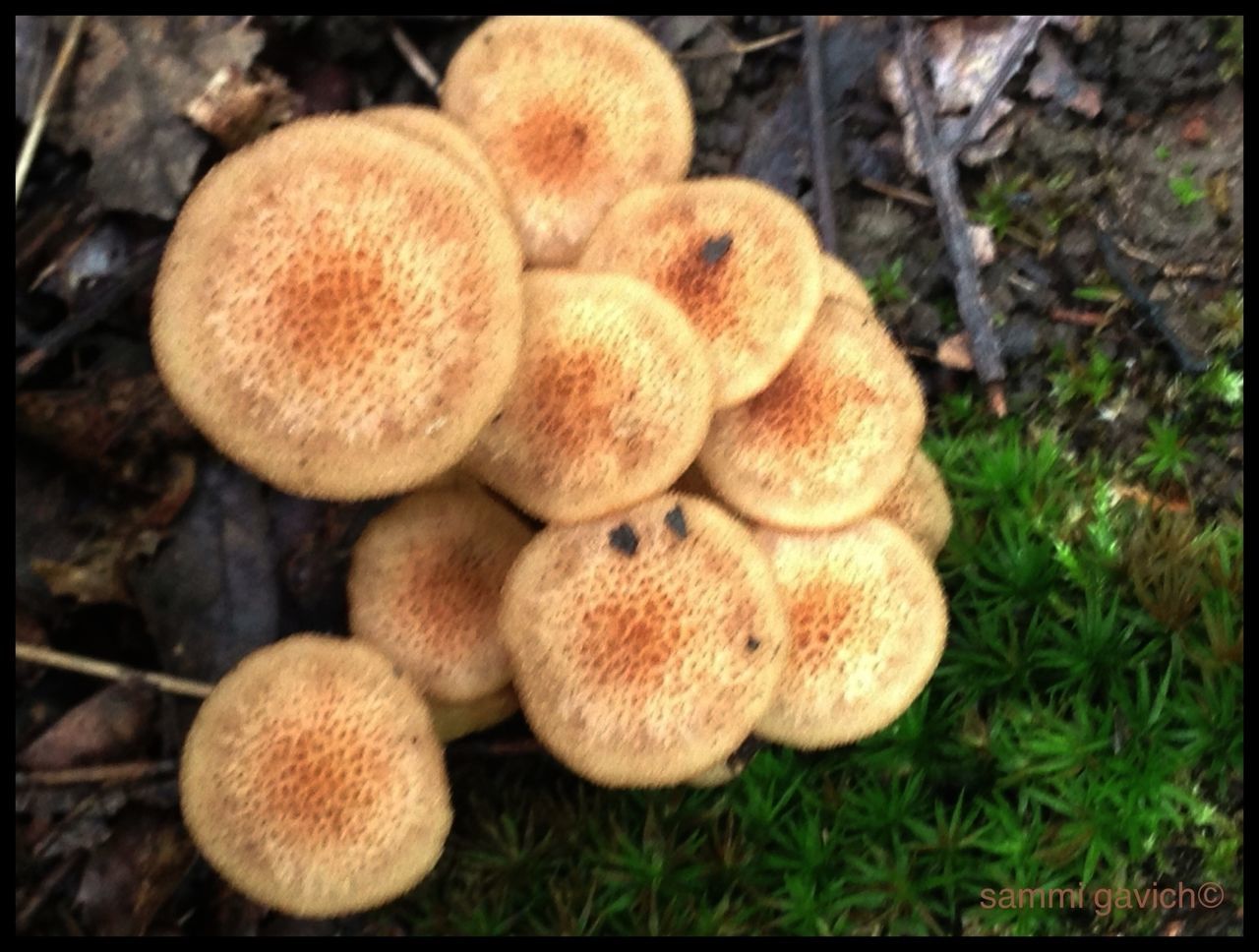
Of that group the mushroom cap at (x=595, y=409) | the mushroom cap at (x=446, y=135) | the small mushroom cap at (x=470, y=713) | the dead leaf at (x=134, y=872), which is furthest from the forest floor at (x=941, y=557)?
the mushroom cap at (x=595, y=409)

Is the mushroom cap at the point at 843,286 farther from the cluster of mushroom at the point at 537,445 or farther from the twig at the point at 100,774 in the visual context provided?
the twig at the point at 100,774

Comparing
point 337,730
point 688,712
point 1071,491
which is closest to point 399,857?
point 337,730

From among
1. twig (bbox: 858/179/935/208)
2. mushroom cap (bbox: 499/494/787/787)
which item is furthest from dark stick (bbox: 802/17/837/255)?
mushroom cap (bbox: 499/494/787/787)

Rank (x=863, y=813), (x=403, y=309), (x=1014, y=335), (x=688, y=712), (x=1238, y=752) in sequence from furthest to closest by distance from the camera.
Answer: (x=1014, y=335)
(x=863, y=813)
(x=1238, y=752)
(x=688, y=712)
(x=403, y=309)

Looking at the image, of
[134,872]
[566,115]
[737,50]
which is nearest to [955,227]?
[737,50]

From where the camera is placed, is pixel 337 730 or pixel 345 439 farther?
pixel 337 730

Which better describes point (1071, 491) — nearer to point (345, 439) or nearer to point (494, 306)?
point (494, 306)
